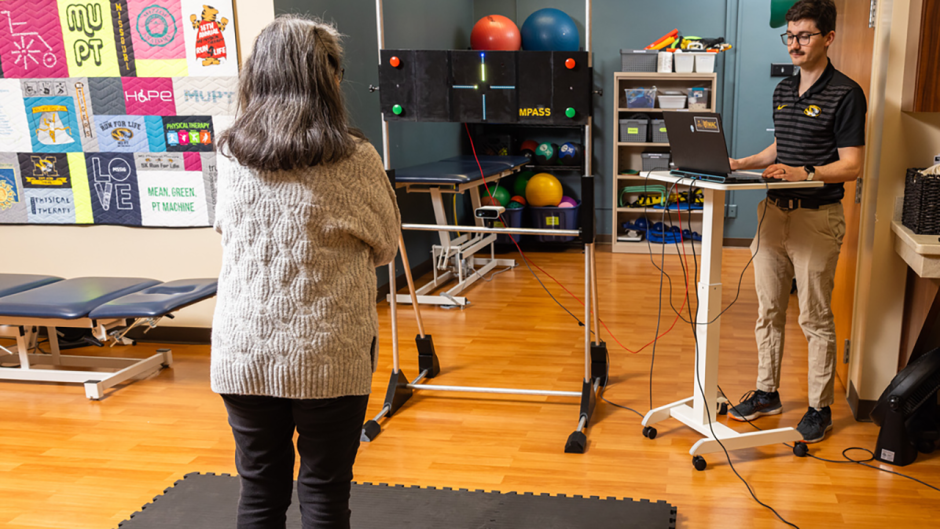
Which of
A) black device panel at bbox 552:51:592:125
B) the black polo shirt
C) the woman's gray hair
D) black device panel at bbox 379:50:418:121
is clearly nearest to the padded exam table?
black device panel at bbox 379:50:418:121

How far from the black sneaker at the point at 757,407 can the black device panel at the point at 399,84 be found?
1678mm

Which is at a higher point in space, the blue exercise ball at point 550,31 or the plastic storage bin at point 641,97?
the blue exercise ball at point 550,31

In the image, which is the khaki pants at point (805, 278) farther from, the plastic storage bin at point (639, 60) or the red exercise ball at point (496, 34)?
the red exercise ball at point (496, 34)

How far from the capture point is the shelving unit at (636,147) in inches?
227

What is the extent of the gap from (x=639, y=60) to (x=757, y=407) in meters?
3.68

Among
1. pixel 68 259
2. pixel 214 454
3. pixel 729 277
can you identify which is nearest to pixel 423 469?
pixel 214 454

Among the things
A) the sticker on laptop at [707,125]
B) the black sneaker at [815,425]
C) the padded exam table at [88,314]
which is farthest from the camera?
the padded exam table at [88,314]

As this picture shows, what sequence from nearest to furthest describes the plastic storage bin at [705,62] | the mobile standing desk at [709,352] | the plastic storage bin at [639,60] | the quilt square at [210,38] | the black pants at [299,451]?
the black pants at [299,451] → the mobile standing desk at [709,352] → the quilt square at [210,38] → the plastic storage bin at [705,62] → the plastic storage bin at [639,60]

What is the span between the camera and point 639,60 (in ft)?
19.0

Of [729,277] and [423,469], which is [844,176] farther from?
[729,277]

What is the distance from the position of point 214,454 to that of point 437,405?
0.89m

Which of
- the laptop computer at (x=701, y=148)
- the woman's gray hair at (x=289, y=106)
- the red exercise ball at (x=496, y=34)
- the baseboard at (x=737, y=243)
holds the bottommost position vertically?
Answer: the baseboard at (x=737, y=243)

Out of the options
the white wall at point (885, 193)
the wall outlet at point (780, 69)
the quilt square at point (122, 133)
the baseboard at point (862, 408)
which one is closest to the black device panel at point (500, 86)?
the white wall at point (885, 193)

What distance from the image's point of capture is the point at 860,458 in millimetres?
2469
